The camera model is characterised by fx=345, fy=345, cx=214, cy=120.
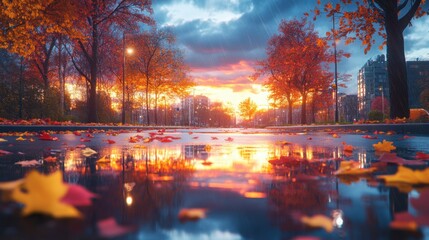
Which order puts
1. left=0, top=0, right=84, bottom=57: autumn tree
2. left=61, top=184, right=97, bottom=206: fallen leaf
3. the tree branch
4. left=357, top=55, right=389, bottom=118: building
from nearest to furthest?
left=61, top=184, right=97, bottom=206: fallen leaf, left=0, top=0, right=84, bottom=57: autumn tree, the tree branch, left=357, top=55, right=389, bottom=118: building

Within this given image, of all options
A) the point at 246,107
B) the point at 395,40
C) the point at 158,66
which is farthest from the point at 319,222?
the point at 246,107

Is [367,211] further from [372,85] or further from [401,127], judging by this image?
[372,85]

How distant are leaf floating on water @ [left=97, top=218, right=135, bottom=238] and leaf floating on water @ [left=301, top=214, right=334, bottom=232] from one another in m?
0.60

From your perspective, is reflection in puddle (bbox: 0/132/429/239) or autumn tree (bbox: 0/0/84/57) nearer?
reflection in puddle (bbox: 0/132/429/239)

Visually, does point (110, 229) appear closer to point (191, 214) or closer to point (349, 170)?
point (191, 214)

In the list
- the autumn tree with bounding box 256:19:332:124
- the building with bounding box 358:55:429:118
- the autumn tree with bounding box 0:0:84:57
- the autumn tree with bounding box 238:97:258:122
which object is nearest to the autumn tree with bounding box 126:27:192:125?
the autumn tree with bounding box 256:19:332:124

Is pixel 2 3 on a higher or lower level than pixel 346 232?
higher

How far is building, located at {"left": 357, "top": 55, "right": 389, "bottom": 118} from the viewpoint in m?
130

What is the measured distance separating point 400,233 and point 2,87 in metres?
23.9

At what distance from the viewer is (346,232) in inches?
43.3

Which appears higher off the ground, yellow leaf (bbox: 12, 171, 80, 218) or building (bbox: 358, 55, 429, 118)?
building (bbox: 358, 55, 429, 118)

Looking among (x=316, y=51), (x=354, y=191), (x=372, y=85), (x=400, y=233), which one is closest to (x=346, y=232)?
(x=400, y=233)

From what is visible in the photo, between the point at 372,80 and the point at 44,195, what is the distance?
150m

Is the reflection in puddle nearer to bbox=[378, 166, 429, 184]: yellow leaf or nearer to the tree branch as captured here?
bbox=[378, 166, 429, 184]: yellow leaf
